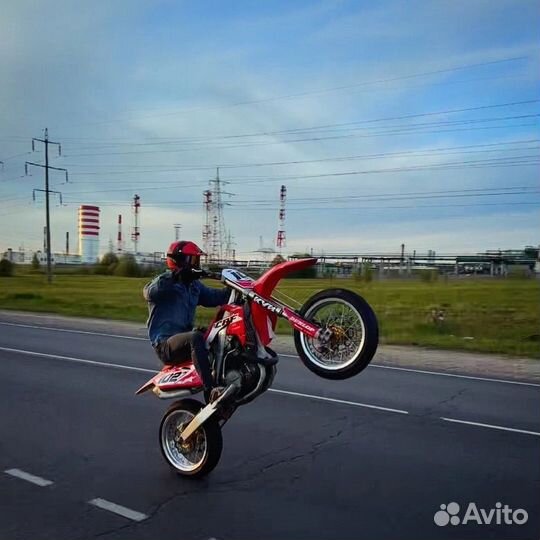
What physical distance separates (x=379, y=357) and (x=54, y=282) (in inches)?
1455

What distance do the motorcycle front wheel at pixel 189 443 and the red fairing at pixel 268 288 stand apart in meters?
0.97

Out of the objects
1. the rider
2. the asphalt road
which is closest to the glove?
the rider

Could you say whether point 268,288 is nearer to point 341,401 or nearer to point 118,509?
point 118,509

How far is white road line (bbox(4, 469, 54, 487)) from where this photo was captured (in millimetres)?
5609

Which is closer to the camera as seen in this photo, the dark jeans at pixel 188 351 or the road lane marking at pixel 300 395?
the dark jeans at pixel 188 351

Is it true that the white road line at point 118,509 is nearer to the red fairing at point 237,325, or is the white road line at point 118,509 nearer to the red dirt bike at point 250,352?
the red dirt bike at point 250,352

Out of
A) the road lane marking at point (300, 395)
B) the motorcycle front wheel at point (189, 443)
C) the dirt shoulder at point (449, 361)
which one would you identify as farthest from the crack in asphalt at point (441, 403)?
the motorcycle front wheel at point (189, 443)

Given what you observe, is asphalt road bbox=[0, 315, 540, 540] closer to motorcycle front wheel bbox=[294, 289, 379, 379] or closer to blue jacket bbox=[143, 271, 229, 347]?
motorcycle front wheel bbox=[294, 289, 379, 379]

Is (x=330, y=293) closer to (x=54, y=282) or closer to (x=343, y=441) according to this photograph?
(x=343, y=441)

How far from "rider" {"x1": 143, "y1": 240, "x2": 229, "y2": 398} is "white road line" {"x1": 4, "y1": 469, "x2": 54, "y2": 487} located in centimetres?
145

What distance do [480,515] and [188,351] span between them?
2527 mm

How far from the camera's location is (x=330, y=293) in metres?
4.78

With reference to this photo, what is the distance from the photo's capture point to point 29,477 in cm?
577

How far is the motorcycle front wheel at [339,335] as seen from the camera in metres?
4.61
